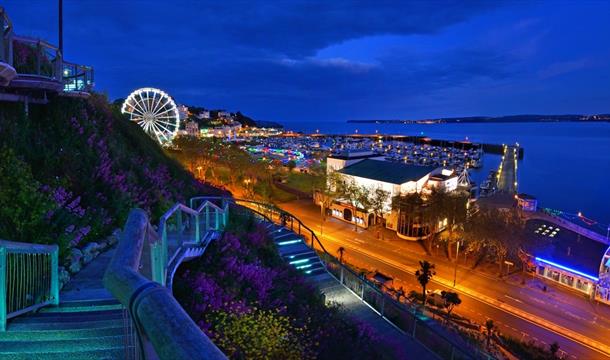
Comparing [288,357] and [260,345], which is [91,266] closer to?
[260,345]

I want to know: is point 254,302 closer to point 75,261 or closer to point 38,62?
point 75,261

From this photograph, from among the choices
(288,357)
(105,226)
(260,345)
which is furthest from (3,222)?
(288,357)

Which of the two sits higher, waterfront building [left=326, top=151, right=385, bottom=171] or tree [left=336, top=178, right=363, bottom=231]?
waterfront building [left=326, top=151, right=385, bottom=171]

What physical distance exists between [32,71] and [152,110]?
2712 cm

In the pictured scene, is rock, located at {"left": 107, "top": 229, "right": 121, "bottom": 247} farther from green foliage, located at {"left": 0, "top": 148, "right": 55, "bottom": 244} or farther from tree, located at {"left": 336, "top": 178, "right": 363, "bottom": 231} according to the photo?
tree, located at {"left": 336, "top": 178, "right": 363, "bottom": 231}

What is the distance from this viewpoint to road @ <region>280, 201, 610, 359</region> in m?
23.3

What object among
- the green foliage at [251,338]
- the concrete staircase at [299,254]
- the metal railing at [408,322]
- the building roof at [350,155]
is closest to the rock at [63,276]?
the green foliage at [251,338]

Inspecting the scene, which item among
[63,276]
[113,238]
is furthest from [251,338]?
[113,238]

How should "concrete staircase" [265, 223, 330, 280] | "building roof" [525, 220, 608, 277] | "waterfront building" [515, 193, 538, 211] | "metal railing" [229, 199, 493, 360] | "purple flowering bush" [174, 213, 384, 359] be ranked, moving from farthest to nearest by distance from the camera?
1. "waterfront building" [515, 193, 538, 211]
2. "building roof" [525, 220, 608, 277]
3. "concrete staircase" [265, 223, 330, 280]
4. "metal railing" [229, 199, 493, 360]
5. "purple flowering bush" [174, 213, 384, 359]

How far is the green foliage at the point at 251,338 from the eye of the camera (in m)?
6.77

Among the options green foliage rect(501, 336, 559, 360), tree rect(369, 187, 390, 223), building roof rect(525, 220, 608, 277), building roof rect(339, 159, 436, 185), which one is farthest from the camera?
building roof rect(339, 159, 436, 185)

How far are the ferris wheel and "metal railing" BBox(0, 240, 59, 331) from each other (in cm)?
3317

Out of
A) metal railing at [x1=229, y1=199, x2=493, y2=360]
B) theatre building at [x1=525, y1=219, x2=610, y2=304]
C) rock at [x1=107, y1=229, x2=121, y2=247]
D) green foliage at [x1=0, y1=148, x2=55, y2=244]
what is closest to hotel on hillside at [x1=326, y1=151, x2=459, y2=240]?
theatre building at [x1=525, y1=219, x2=610, y2=304]

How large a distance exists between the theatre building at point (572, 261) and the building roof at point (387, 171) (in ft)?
41.5
